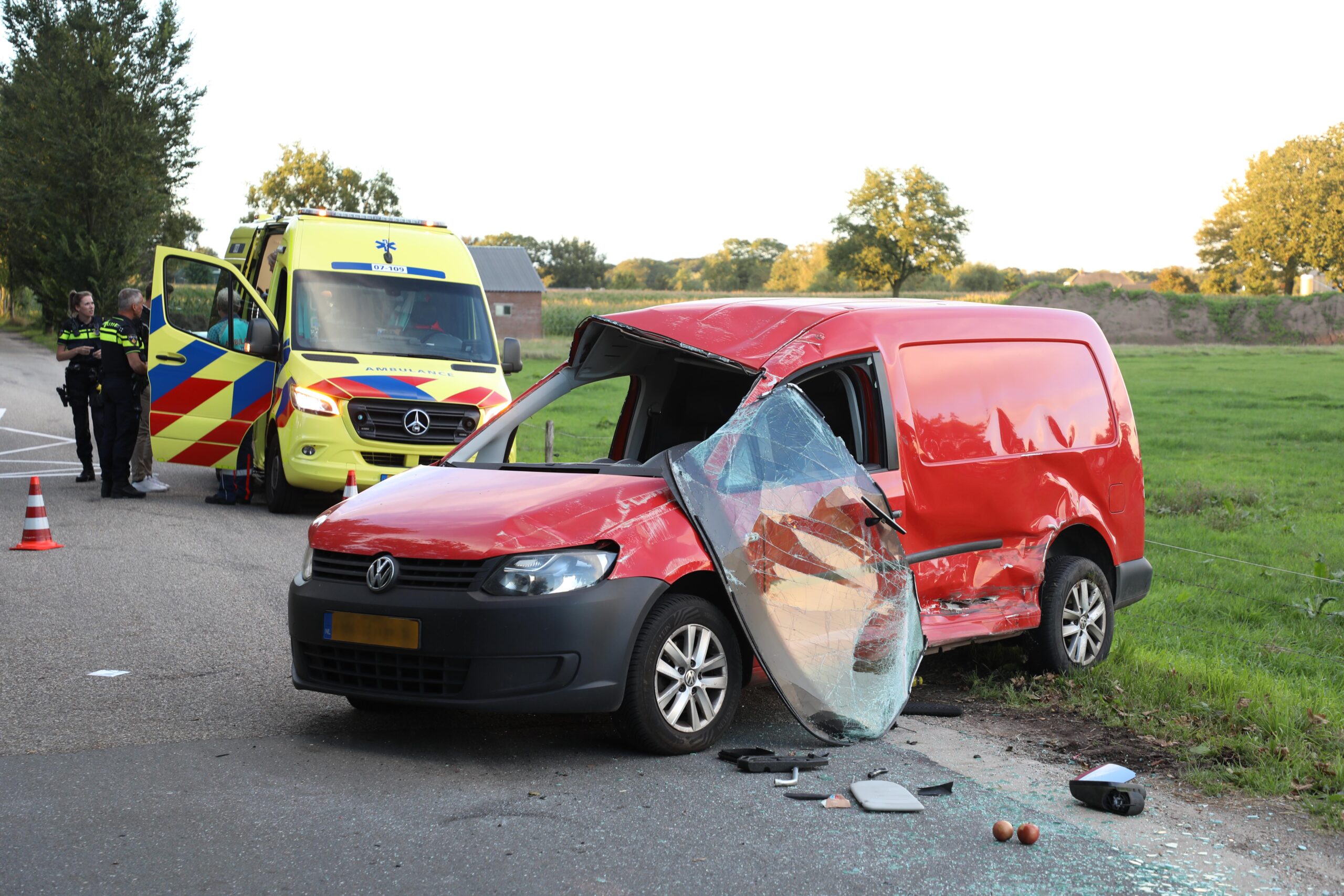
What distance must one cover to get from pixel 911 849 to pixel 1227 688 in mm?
2868

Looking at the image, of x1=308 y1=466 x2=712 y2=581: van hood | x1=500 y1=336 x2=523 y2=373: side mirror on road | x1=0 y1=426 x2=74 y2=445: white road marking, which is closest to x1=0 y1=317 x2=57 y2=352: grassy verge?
x1=0 y1=426 x2=74 y2=445: white road marking

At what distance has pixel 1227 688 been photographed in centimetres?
626

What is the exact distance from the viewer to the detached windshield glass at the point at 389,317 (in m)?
12.7

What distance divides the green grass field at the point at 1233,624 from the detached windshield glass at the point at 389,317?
4.91 ft

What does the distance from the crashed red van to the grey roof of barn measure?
74.6 meters

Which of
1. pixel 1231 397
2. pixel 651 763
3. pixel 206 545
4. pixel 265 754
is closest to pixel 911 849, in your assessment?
pixel 651 763

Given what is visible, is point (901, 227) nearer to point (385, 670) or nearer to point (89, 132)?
point (89, 132)

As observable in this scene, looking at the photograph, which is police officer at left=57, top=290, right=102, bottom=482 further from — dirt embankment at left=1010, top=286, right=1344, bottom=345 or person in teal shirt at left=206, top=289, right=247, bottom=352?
dirt embankment at left=1010, top=286, right=1344, bottom=345

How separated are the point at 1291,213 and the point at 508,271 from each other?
5982 centimetres

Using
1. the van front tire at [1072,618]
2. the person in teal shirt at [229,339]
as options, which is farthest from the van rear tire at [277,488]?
the van front tire at [1072,618]

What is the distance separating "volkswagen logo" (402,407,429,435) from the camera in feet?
39.7

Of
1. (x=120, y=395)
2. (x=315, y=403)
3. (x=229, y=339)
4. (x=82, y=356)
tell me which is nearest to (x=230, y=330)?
(x=229, y=339)

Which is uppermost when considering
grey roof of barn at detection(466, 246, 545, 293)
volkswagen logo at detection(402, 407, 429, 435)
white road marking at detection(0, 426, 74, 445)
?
grey roof of barn at detection(466, 246, 545, 293)

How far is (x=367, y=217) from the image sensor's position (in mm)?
13820
